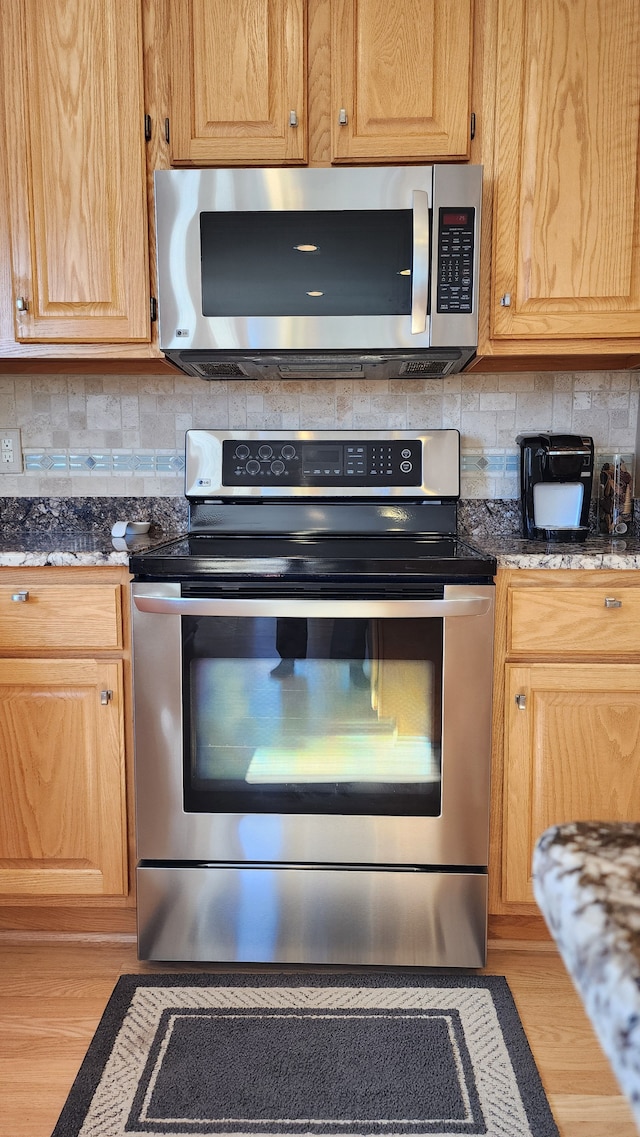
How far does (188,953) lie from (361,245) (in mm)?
1619

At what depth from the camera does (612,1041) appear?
0.29 meters

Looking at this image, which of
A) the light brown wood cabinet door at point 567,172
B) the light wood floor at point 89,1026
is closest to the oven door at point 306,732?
the light wood floor at point 89,1026

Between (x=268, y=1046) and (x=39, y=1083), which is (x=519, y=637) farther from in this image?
(x=39, y=1083)

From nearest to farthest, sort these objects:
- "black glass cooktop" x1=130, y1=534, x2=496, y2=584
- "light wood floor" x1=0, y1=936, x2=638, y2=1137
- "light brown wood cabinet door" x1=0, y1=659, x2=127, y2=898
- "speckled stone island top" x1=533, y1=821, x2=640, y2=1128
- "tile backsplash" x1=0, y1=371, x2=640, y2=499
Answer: "speckled stone island top" x1=533, y1=821, x2=640, y2=1128 < "light wood floor" x1=0, y1=936, x2=638, y2=1137 < "black glass cooktop" x1=130, y1=534, x2=496, y2=584 < "light brown wood cabinet door" x1=0, y1=659, x2=127, y2=898 < "tile backsplash" x1=0, y1=371, x2=640, y2=499

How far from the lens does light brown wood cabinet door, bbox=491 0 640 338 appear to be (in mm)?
1683

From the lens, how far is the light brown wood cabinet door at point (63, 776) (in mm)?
1682

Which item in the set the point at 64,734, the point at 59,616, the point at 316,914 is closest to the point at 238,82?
the point at 59,616

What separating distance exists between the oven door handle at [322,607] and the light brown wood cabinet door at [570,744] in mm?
190

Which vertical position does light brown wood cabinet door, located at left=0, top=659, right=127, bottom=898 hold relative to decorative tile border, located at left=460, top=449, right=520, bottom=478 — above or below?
below

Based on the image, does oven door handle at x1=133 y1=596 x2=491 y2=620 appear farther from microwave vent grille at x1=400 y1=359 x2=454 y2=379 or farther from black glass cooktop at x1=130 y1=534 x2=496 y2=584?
microwave vent grille at x1=400 y1=359 x2=454 y2=379

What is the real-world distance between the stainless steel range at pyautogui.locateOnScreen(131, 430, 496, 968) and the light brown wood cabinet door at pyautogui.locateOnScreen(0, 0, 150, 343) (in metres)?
0.65

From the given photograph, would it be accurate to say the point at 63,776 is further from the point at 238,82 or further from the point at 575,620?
the point at 238,82

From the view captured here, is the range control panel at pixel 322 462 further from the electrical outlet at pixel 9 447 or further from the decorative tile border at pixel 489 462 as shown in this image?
the electrical outlet at pixel 9 447

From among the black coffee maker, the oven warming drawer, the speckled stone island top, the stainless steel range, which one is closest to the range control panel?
the black coffee maker
